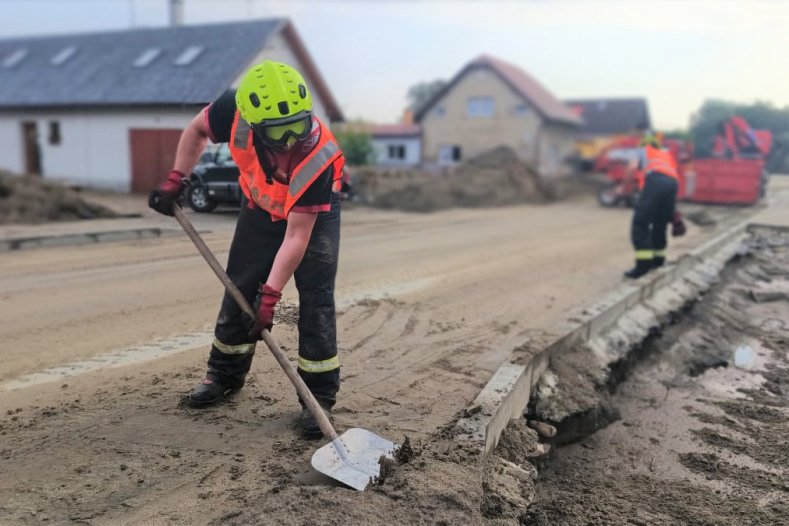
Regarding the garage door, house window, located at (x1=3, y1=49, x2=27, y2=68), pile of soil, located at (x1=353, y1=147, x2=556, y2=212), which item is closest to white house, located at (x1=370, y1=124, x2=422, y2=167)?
pile of soil, located at (x1=353, y1=147, x2=556, y2=212)

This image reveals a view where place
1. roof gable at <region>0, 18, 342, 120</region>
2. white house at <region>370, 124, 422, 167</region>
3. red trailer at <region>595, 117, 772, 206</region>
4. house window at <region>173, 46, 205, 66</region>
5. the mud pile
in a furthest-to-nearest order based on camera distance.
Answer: white house at <region>370, 124, 422, 167</region>, red trailer at <region>595, 117, 772, 206</region>, house window at <region>173, 46, 205, 66</region>, roof gable at <region>0, 18, 342, 120</region>, the mud pile

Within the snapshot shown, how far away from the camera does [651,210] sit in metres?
8.29

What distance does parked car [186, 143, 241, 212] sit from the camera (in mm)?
3939

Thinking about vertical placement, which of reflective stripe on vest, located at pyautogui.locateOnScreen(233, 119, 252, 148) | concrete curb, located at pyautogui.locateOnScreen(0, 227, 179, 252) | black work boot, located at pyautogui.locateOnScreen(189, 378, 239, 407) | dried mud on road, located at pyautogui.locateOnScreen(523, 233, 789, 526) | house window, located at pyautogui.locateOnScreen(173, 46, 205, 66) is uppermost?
house window, located at pyautogui.locateOnScreen(173, 46, 205, 66)

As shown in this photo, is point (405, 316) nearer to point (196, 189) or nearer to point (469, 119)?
point (196, 189)

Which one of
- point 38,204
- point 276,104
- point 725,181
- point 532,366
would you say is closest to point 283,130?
point 276,104

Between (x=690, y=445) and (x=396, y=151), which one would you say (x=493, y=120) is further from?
(x=690, y=445)

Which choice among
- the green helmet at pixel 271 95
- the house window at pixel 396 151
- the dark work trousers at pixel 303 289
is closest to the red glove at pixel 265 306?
the dark work trousers at pixel 303 289

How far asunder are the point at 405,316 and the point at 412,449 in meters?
2.88

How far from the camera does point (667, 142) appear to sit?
21.0 metres

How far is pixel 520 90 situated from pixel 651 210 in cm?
2822

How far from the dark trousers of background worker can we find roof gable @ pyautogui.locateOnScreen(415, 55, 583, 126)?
89.1 ft

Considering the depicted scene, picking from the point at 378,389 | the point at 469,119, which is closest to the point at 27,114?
the point at 378,389

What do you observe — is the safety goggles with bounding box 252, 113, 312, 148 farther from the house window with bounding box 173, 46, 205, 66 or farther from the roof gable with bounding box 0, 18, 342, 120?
the house window with bounding box 173, 46, 205, 66
